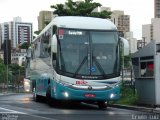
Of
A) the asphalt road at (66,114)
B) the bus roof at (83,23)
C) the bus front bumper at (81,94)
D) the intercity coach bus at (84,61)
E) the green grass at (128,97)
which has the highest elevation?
the bus roof at (83,23)

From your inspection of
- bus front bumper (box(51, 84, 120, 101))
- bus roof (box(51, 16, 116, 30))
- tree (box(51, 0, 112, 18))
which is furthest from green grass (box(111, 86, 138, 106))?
tree (box(51, 0, 112, 18))

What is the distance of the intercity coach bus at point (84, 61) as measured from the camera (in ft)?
68.4

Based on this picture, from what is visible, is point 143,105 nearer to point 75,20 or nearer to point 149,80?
point 149,80

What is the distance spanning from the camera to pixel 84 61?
20906mm

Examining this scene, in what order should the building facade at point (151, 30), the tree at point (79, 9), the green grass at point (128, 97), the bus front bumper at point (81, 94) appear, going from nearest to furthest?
the bus front bumper at point (81, 94) → the green grass at point (128, 97) → the tree at point (79, 9) → the building facade at point (151, 30)

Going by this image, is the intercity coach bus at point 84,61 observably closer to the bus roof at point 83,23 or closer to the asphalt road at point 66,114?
the bus roof at point 83,23

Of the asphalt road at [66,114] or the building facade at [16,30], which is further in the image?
the building facade at [16,30]

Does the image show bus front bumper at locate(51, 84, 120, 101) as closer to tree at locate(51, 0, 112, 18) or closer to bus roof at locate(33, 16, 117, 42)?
bus roof at locate(33, 16, 117, 42)

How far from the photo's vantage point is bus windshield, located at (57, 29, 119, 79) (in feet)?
68.5

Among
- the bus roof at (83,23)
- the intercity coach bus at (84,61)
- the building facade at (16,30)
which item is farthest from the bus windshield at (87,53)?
the building facade at (16,30)

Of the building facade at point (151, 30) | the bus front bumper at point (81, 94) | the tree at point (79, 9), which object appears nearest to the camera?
the bus front bumper at point (81, 94)

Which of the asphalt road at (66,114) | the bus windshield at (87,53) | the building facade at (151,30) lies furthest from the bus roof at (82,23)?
the building facade at (151,30)

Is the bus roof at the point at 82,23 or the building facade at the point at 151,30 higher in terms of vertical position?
the building facade at the point at 151,30

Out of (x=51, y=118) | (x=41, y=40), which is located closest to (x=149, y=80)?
(x=41, y=40)
